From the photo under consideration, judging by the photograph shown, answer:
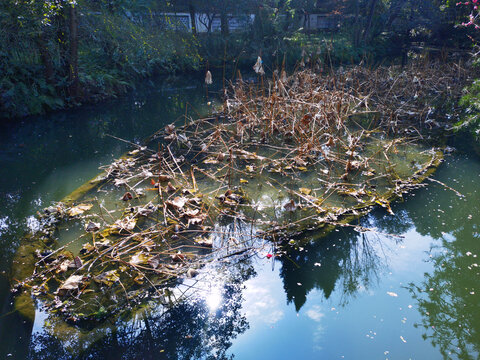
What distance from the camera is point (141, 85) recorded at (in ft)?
30.4

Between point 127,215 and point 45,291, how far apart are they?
88 centimetres

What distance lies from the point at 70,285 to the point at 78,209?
1.03 metres

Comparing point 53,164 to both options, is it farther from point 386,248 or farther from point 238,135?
point 386,248

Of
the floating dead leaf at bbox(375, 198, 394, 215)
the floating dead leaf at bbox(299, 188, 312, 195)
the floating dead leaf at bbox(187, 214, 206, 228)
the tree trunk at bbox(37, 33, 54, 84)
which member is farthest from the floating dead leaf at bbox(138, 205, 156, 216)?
the tree trunk at bbox(37, 33, 54, 84)

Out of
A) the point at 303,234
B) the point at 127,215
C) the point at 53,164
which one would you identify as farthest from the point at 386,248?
the point at 53,164

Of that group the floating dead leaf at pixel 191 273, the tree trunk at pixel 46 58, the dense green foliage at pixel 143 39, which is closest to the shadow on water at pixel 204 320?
the floating dead leaf at pixel 191 273

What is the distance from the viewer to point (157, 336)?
194cm

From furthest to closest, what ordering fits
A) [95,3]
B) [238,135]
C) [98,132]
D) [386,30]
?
[386,30]
[95,3]
[98,132]
[238,135]

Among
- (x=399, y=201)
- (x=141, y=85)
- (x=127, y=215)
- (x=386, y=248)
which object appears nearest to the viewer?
(x=386, y=248)

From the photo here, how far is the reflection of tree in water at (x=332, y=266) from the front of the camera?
231 cm

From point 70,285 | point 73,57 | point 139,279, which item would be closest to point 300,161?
point 139,279

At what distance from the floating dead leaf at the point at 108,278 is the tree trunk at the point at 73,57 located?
5309 mm

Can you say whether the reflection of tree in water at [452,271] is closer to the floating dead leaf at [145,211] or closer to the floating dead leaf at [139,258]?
the floating dead leaf at [139,258]

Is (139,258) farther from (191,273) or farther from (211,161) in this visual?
(211,161)
